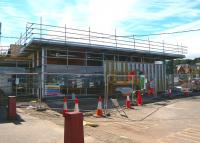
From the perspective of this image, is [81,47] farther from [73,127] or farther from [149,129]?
[73,127]

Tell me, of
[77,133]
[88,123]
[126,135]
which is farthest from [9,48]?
[77,133]

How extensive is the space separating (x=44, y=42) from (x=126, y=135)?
1491 cm

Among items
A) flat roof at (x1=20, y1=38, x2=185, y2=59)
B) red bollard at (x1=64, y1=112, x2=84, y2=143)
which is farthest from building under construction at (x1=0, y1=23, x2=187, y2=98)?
red bollard at (x1=64, y1=112, x2=84, y2=143)

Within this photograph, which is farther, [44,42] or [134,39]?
[134,39]

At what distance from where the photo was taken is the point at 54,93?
24484 mm

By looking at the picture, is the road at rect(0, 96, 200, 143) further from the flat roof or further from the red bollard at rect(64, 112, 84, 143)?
the flat roof

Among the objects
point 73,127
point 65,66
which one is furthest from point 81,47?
point 73,127

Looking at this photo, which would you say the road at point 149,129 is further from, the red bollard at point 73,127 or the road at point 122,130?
the red bollard at point 73,127

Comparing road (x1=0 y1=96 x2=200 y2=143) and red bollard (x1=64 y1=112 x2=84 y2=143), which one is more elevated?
red bollard (x1=64 y1=112 x2=84 y2=143)

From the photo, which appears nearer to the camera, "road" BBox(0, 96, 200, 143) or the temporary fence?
"road" BBox(0, 96, 200, 143)

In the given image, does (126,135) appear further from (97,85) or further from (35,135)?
(97,85)

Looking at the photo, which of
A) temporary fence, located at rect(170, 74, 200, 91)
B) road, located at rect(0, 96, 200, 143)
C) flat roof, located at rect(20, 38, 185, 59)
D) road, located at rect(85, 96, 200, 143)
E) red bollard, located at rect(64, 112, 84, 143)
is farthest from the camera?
temporary fence, located at rect(170, 74, 200, 91)

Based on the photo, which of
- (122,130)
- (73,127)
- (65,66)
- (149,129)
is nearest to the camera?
(73,127)

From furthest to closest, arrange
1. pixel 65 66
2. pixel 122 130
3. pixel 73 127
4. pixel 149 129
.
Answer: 1. pixel 65 66
2. pixel 149 129
3. pixel 122 130
4. pixel 73 127
